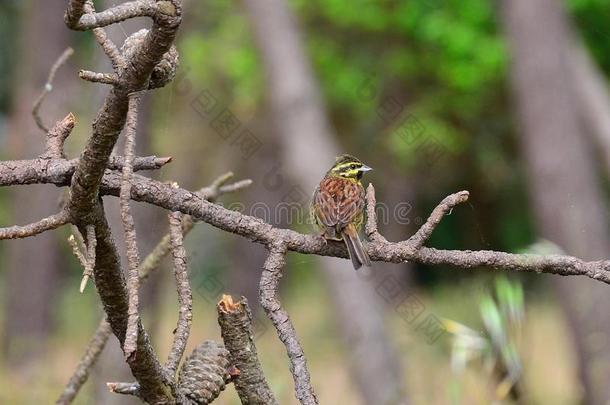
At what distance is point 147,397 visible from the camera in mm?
2021

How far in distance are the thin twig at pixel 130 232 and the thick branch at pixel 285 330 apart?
315 mm

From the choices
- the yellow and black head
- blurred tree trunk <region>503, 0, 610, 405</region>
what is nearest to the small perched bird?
the yellow and black head

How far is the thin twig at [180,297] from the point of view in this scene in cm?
190

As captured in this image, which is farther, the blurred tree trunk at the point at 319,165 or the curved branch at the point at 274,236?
the blurred tree trunk at the point at 319,165

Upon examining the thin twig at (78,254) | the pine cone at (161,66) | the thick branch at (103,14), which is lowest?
the thin twig at (78,254)

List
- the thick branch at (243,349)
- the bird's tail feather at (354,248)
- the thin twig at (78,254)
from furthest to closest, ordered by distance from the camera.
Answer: the bird's tail feather at (354,248), the thick branch at (243,349), the thin twig at (78,254)

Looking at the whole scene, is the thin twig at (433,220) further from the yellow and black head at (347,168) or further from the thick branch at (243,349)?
the yellow and black head at (347,168)

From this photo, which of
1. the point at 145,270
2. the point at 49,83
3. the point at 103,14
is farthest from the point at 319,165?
the point at 103,14

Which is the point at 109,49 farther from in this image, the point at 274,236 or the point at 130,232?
the point at 274,236

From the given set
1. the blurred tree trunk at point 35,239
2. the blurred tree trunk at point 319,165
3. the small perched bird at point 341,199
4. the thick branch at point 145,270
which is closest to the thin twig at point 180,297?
the thick branch at point 145,270

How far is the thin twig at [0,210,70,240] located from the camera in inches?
71.4

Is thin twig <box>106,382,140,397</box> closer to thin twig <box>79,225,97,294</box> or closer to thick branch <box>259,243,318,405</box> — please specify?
thin twig <box>79,225,97,294</box>

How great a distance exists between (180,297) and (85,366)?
3.04ft

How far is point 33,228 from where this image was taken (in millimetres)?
1849
